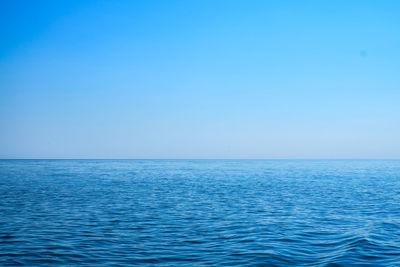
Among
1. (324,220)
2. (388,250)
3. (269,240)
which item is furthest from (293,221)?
(388,250)

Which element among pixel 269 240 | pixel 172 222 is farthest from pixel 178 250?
pixel 172 222

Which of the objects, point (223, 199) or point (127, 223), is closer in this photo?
point (127, 223)

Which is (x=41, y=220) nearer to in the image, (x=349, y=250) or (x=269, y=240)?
(x=269, y=240)

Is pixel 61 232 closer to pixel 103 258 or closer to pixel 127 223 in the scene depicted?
pixel 127 223

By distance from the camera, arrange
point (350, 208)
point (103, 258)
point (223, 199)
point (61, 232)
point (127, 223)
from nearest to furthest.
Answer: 1. point (103, 258)
2. point (61, 232)
3. point (127, 223)
4. point (350, 208)
5. point (223, 199)

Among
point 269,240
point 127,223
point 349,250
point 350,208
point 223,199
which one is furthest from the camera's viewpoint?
point 223,199

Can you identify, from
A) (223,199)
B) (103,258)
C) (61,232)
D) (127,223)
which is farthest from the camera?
(223,199)

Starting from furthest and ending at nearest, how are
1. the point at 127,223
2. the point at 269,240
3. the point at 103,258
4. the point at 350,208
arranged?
the point at 350,208 < the point at 127,223 < the point at 269,240 < the point at 103,258

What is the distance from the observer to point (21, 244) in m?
14.8

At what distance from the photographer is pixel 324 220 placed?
20422 millimetres

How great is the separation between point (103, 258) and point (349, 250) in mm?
10204

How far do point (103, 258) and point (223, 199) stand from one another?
62.2 feet

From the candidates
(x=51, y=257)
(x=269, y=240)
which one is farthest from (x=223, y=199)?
(x=51, y=257)

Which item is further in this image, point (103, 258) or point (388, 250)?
point (388, 250)
